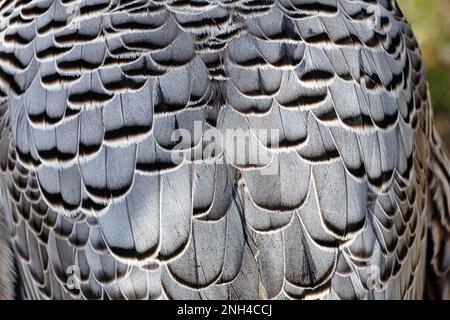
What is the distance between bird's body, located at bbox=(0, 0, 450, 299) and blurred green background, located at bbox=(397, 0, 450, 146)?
490 centimetres

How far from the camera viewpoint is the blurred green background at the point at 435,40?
26.0ft

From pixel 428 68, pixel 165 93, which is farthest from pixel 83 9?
pixel 428 68

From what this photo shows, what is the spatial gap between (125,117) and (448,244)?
1.80 metres

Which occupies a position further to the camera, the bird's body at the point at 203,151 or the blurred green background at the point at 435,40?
the blurred green background at the point at 435,40

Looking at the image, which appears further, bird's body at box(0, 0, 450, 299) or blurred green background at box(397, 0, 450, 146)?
blurred green background at box(397, 0, 450, 146)

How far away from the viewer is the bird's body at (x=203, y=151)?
116 inches

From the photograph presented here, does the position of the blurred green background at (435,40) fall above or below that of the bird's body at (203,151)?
above

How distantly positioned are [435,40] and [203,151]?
5799mm

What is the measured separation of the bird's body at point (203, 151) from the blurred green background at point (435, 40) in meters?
4.90

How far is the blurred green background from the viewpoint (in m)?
7.93

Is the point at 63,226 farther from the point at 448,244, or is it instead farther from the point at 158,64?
the point at 448,244

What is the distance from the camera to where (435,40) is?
8.19 m

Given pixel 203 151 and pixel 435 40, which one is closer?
pixel 203 151

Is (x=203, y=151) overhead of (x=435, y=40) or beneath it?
beneath
